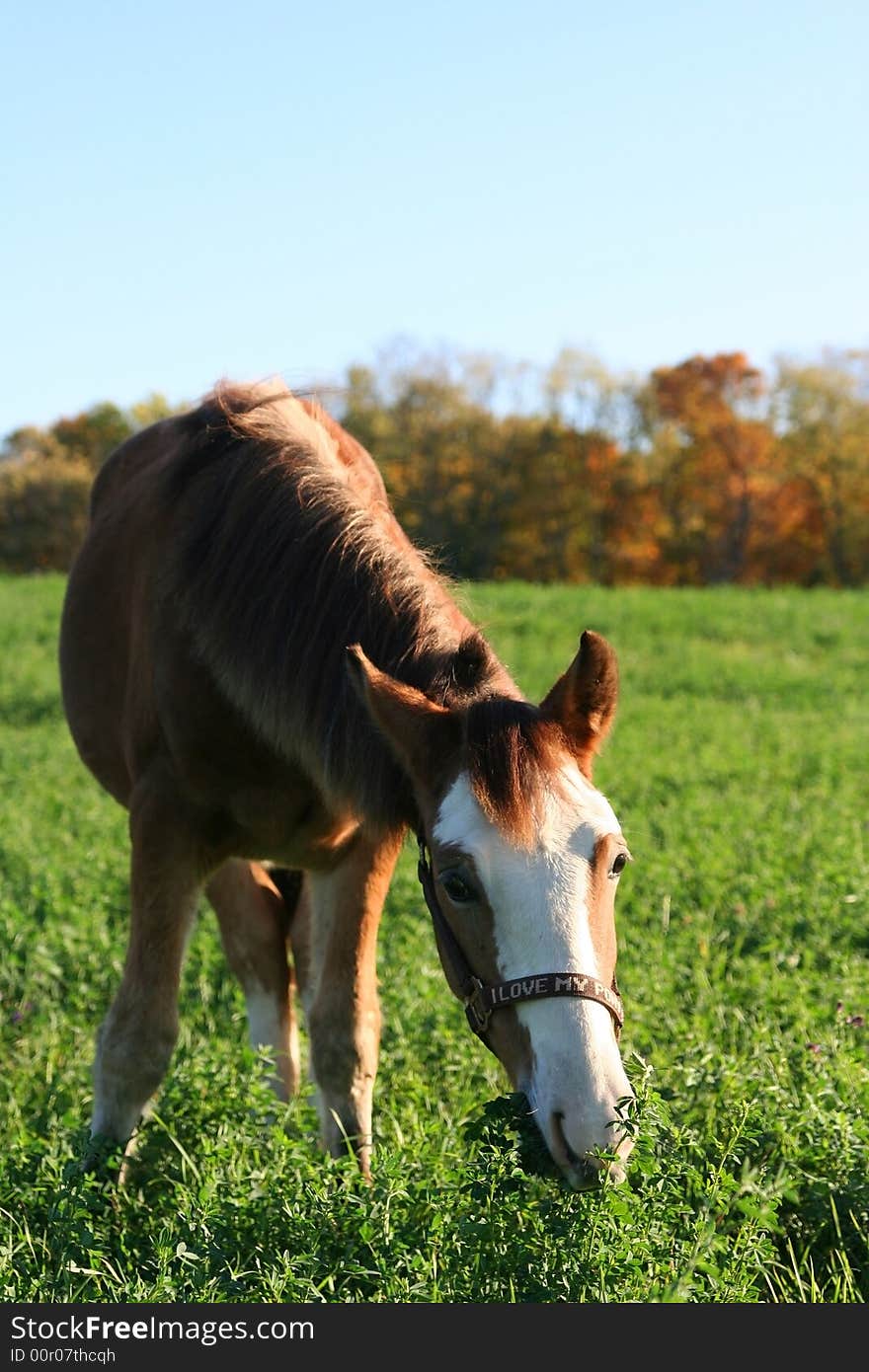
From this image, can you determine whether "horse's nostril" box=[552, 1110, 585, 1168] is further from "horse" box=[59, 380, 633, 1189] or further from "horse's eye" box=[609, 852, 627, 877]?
"horse's eye" box=[609, 852, 627, 877]

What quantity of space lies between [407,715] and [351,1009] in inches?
58.9

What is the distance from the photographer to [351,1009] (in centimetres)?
411

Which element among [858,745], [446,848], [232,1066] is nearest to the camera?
[446,848]

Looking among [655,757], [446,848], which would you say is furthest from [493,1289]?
[655,757]

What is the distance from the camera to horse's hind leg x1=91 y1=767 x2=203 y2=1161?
395 cm

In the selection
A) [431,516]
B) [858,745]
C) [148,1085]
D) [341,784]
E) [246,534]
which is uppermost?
[246,534]

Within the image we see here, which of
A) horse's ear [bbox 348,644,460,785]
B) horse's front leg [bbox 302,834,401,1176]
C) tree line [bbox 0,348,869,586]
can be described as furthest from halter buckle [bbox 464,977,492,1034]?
tree line [bbox 0,348,869,586]

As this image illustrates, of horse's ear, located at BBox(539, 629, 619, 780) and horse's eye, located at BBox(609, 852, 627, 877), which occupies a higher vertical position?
horse's ear, located at BBox(539, 629, 619, 780)

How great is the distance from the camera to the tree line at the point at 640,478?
4538 cm

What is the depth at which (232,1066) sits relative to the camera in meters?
4.32

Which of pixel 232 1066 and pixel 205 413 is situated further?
pixel 205 413

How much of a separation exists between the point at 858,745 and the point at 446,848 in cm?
890

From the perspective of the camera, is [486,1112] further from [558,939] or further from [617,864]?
[617,864]

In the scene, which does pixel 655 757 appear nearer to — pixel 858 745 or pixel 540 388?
pixel 858 745
